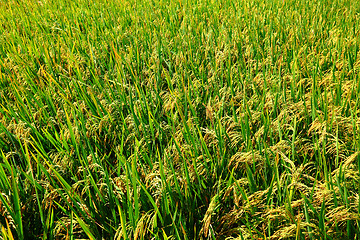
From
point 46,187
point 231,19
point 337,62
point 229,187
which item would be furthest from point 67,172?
A: point 231,19

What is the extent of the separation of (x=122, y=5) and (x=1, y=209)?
3.19 m

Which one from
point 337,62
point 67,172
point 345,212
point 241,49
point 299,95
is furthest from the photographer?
point 241,49

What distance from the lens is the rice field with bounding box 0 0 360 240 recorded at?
111 cm

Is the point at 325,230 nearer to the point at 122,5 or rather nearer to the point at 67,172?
the point at 67,172

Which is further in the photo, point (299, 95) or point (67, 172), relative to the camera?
point (299, 95)

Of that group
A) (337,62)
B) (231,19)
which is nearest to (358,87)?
(337,62)

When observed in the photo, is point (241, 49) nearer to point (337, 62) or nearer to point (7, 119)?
point (337, 62)

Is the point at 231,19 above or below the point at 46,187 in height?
above

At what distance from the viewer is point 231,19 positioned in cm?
316

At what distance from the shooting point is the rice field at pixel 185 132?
111 cm

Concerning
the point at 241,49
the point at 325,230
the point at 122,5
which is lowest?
the point at 325,230

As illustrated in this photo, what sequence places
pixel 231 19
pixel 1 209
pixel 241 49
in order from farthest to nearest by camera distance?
pixel 231 19, pixel 241 49, pixel 1 209

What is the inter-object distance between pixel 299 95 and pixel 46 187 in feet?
4.64

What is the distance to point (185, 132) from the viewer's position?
145 centimetres
